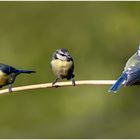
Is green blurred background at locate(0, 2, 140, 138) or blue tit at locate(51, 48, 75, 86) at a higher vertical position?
blue tit at locate(51, 48, 75, 86)

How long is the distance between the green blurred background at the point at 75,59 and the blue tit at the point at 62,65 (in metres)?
2.91

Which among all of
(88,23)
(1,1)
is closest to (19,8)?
(1,1)

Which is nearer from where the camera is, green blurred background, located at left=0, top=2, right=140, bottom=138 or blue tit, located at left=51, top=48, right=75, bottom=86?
blue tit, located at left=51, top=48, right=75, bottom=86

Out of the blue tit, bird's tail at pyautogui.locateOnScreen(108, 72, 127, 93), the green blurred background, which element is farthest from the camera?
the green blurred background

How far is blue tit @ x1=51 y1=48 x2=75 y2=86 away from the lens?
3692mm

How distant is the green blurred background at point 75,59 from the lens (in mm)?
6902

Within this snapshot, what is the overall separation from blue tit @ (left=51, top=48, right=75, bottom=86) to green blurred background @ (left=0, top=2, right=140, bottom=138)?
9.54ft

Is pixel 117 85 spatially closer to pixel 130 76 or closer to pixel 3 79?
pixel 130 76

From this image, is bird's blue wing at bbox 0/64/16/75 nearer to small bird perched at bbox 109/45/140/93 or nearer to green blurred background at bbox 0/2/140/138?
small bird perched at bbox 109/45/140/93

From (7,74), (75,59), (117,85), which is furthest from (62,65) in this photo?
(75,59)

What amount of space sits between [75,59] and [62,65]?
3036mm

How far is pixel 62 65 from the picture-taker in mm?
3826

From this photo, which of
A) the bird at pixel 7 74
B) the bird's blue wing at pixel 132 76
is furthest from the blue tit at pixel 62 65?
the bird's blue wing at pixel 132 76

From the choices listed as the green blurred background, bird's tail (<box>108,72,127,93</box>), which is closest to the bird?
bird's tail (<box>108,72,127,93</box>)
